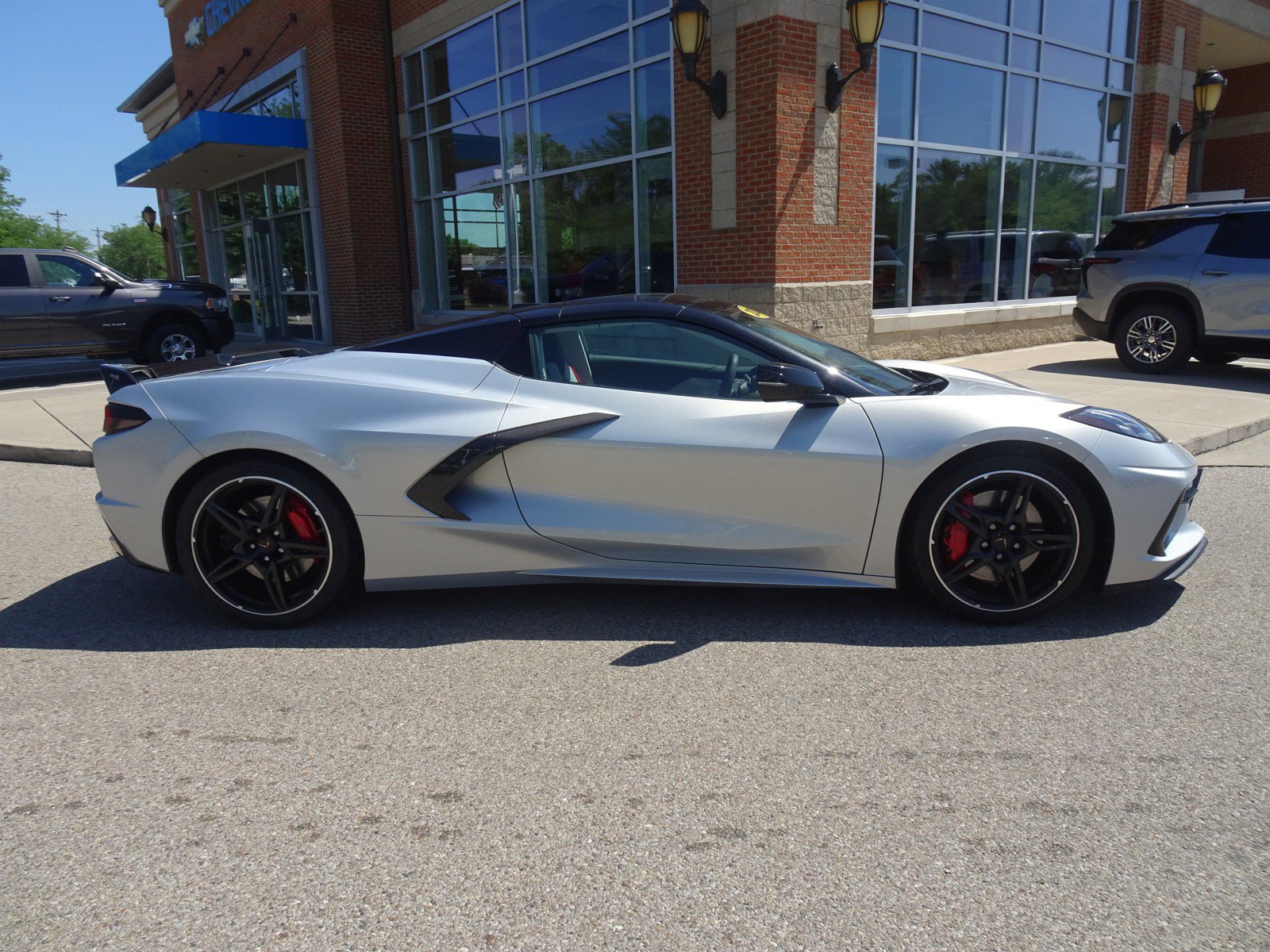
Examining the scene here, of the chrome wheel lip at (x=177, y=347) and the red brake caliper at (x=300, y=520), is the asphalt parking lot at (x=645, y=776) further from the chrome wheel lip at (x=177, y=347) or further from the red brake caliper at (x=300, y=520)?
the chrome wheel lip at (x=177, y=347)

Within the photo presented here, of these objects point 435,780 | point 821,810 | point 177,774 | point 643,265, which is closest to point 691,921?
point 821,810

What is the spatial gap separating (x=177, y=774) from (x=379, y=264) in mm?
14533

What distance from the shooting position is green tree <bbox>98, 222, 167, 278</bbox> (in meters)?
112

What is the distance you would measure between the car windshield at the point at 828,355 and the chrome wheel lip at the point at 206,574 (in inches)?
75.4

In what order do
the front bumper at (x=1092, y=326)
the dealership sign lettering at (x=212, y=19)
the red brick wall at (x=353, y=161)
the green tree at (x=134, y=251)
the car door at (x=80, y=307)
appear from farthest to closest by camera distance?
the green tree at (x=134, y=251) → the dealership sign lettering at (x=212, y=19) → the red brick wall at (x=353, y=161) → the car door at (x=80, y=307) → the front bumper at (x=1092, y=326)

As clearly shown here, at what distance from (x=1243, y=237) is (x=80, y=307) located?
1467 centimetres

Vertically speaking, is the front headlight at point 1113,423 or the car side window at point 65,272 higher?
the car side window at point 65,272

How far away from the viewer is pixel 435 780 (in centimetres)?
256

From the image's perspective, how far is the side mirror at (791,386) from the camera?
344 cm

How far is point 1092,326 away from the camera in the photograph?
1066 cm

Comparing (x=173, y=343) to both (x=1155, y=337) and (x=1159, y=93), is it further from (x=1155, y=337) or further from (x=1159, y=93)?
(x=1159, y=93)

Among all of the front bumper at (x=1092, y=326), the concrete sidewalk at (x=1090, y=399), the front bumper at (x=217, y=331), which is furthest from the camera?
the front bumper at (x=217, y=331)

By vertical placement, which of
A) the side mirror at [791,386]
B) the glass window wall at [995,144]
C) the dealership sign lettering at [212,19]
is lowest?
the side mirror at [791,386]

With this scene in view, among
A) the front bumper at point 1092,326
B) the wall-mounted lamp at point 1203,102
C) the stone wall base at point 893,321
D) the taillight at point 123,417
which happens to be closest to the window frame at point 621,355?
the taillight at point 123,417
